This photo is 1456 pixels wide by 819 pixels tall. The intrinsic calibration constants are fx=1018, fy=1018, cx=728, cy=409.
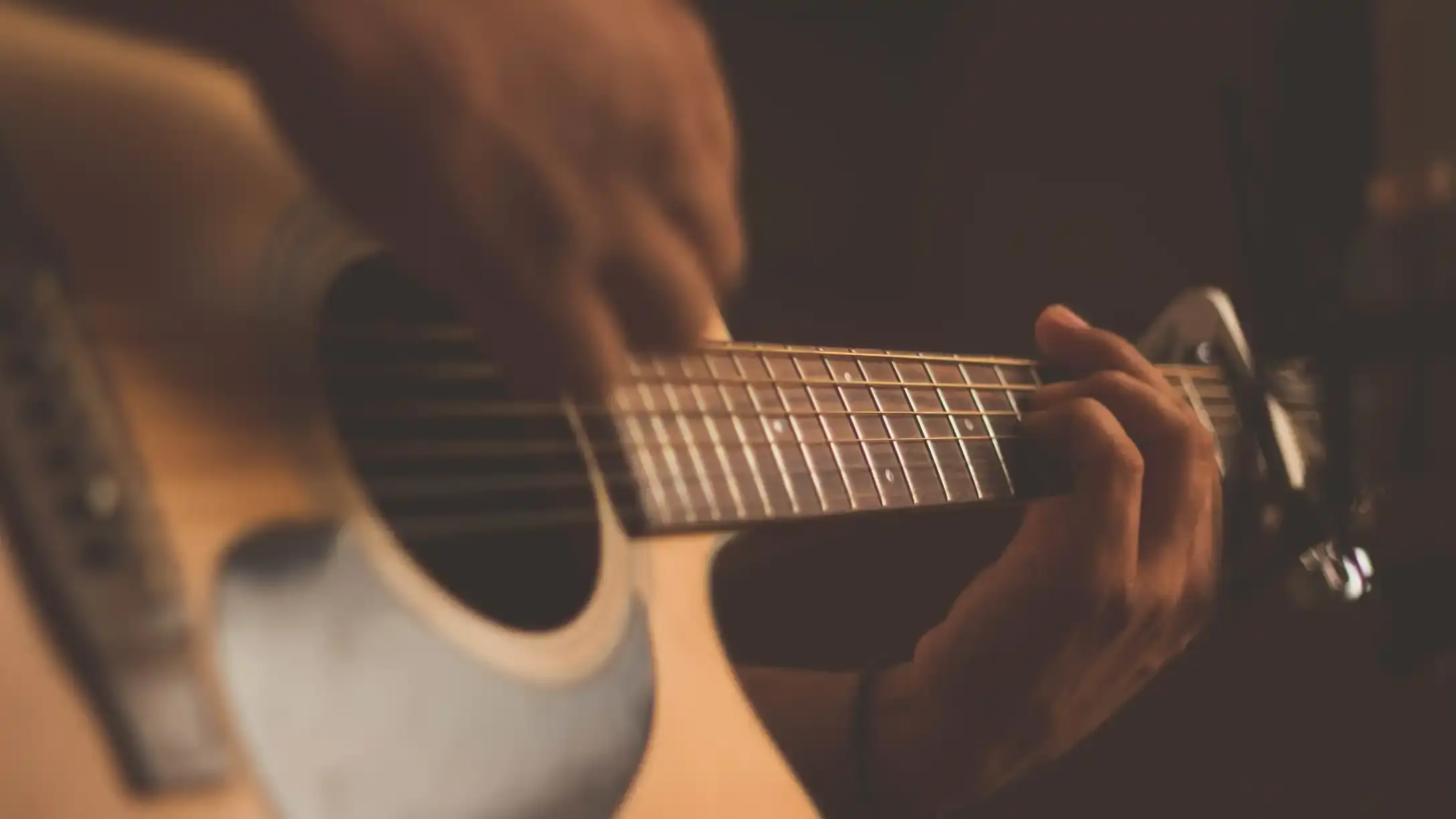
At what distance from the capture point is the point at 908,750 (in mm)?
671

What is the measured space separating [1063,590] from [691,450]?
33 cm

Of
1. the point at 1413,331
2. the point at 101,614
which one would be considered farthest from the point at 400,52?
the point at 1413,331

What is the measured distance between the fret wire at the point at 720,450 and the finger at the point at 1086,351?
1.06 ft

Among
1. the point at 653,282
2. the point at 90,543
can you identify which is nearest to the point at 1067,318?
the point at 653,282

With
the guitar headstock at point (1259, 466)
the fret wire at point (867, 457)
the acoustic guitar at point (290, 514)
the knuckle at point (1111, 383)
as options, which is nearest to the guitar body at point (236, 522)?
the acoustic guitar at point (290, 514)

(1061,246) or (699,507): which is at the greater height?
(699,507)

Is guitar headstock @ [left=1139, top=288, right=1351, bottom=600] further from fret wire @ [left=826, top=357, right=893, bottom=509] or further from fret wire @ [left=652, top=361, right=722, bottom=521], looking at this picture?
fret wire @ [left=652, top=361, right=722, bottom=521]

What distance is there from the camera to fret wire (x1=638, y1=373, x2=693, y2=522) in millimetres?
398

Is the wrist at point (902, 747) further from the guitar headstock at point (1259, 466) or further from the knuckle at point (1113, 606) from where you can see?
the guitar headstock at point (1259, 466)

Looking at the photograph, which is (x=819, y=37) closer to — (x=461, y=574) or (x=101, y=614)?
(x=461, y=574)

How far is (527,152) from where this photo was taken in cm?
27

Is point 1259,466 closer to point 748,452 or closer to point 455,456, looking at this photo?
point 748,452

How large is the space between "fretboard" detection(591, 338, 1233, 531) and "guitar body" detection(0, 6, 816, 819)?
9 centimetres

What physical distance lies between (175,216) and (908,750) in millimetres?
552
